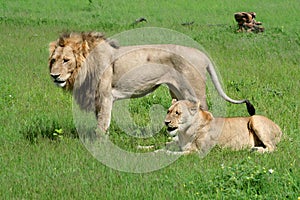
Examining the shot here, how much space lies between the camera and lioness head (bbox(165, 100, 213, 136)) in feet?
23.1

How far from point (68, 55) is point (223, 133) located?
2.10 meters

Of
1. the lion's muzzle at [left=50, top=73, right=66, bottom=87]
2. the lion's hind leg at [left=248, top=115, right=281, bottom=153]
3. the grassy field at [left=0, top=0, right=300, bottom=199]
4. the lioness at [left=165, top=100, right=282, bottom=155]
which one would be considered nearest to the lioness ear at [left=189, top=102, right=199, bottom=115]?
the lioness at [left=165, top=100, right=282, bottom=155]

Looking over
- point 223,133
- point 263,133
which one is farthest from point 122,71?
point 263,133

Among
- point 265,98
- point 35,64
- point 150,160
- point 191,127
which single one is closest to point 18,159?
point 150,160

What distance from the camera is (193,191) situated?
229 inches

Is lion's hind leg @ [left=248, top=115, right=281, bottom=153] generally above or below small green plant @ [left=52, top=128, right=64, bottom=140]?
above

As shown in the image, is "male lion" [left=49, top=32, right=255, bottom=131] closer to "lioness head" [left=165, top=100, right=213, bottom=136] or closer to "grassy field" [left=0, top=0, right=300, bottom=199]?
"grassy field" [left=0, top=0, right=300, bottom=199]

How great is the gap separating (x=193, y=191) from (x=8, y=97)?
Answer: 183 inches

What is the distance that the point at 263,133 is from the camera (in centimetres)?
739

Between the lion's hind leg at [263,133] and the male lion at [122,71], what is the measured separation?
641 mm

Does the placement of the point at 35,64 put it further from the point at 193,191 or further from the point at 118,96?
the point at 193,191

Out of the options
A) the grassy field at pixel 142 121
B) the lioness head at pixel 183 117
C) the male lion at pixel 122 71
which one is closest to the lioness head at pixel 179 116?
the lioness head at pixel 183 117

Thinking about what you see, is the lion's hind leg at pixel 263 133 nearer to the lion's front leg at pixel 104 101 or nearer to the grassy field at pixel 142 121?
the grassy field at pixel 142 121

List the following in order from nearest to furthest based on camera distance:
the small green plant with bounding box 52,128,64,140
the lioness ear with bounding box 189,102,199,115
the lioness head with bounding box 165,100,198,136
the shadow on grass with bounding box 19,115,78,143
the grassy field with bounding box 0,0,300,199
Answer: the grassy field with bounding box 0,0,300,199 < the lioness head with bounding box 165,100,198,136 < the lioness ear with bounding box 189,102,199,115 < the small green plant with bounding box 52,128,64,140 < the shadow on grass with bounding box 19,115,78,143
